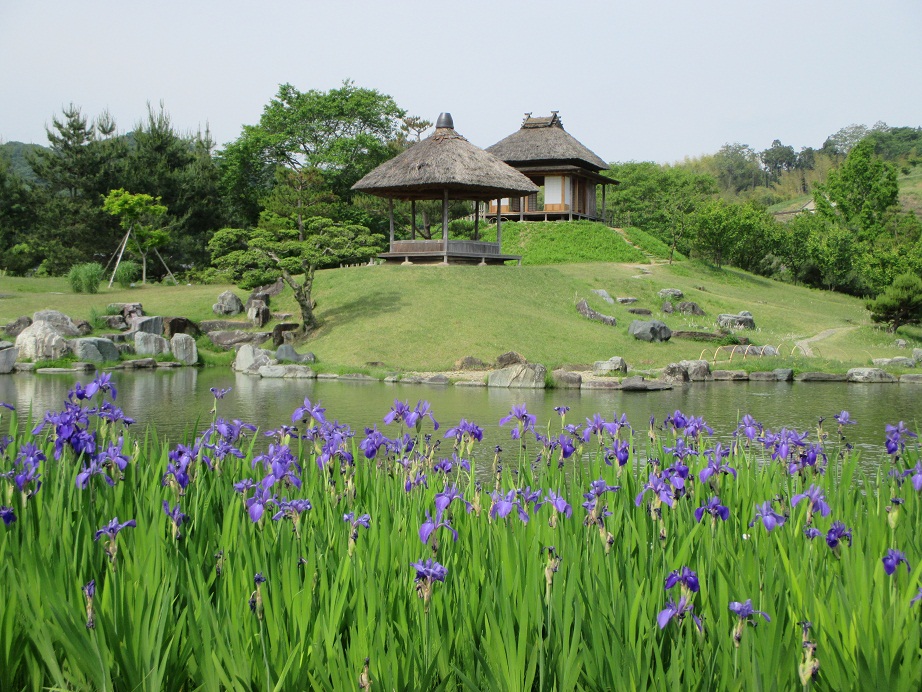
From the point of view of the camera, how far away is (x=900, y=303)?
24.0m

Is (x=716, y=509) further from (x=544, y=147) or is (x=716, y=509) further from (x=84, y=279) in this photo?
(x=544, y=147)

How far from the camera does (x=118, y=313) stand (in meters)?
22.6

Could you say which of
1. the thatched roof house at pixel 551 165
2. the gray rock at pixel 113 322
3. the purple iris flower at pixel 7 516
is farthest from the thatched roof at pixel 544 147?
the purple iris flower at pixel 7 516

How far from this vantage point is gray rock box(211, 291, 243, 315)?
23562 mm

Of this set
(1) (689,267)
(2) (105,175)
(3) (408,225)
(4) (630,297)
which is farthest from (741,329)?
(2) (105,175)

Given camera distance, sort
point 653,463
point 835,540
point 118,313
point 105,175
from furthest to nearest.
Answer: point 105,175
point 118,313
point 653,463
point 835,540

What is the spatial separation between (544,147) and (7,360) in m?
25.5

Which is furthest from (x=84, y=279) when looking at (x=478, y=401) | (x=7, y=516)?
(x=7, y=516)

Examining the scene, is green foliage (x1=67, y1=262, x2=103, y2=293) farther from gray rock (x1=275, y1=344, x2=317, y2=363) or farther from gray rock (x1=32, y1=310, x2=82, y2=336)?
gray rock (x1=275, y1=344, x2=317, y2=363)

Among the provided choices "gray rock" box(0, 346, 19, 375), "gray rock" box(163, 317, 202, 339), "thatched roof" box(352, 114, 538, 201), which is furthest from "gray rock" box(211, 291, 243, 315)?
"gray rock" box(0, 346, 19, 375)

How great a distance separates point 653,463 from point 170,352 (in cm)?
1761

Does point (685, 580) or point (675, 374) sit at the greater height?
point (685, 580)

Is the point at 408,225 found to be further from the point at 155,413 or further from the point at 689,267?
the point at 155,413

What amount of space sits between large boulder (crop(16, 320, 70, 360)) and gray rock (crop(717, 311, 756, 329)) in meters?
16.8
